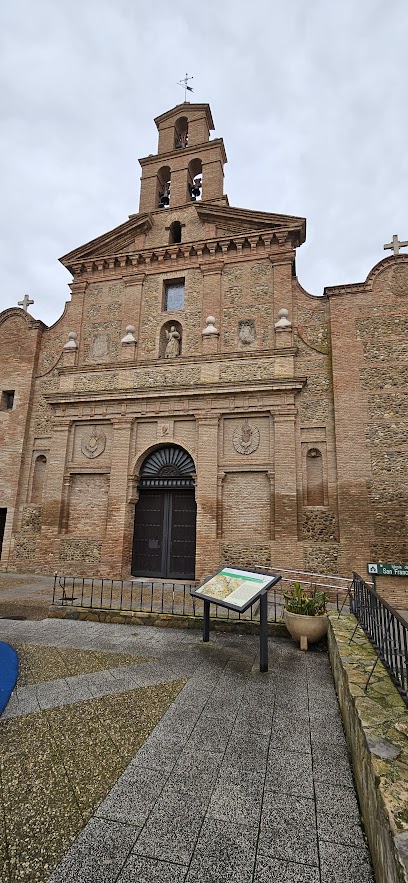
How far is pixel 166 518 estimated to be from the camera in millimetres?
13297

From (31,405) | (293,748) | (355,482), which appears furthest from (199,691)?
(31,405)

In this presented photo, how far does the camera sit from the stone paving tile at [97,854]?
2.32 m

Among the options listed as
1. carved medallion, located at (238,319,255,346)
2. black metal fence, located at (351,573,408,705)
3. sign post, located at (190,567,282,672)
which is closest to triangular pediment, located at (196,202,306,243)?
carved medallion, located at (238,319,255,346)

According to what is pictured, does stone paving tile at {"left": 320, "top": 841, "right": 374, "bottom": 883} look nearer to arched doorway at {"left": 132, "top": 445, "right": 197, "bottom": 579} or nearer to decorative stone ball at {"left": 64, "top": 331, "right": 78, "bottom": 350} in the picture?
arched doorway at {"left": 132, "top": 445, "right": 197, "bottom": 579}

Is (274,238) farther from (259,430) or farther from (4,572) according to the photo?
(4,572)

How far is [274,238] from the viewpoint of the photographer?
1389 centimetres

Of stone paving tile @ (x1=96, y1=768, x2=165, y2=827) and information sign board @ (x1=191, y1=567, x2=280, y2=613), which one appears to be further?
information sign board @ (x1=191, y1=567, x2=280, y2=613)

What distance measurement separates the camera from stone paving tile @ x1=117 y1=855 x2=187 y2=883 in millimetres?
2309

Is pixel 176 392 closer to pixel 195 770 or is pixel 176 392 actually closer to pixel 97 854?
pixel 195 770

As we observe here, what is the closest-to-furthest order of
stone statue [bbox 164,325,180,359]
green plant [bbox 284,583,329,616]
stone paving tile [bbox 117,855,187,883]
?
1. stone paving tile [bbox 117,855,187,883]
2. green plant [bbox 284,583,329,616]
3. stone statue [bbox 164,325,180,359]

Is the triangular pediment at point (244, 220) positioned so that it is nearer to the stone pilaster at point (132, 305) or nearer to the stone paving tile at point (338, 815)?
the stone pilaster at point (132, 305)

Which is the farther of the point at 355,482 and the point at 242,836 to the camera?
the point at 355,482

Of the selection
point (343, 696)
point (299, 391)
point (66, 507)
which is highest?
point (299, 391)

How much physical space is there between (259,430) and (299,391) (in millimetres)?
1710
